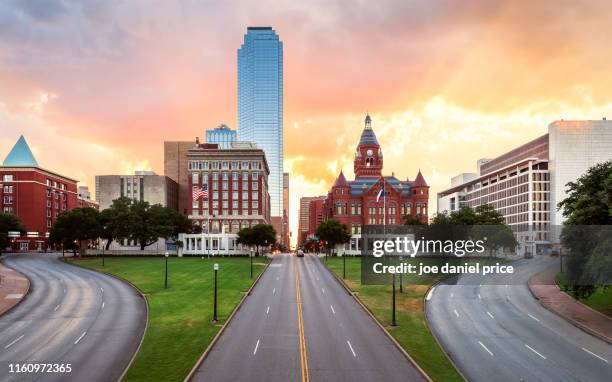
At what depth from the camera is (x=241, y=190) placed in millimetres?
141125

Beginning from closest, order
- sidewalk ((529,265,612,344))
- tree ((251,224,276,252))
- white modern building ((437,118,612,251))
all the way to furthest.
A: sidewalk ((529,265,612,344)) < tree ((251,224,276,252)) < white modern building ((437,118,612,251))

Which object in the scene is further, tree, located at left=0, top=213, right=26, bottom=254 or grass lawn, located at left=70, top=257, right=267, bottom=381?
tree, located at left=0, top=213, right=26, bottom=254


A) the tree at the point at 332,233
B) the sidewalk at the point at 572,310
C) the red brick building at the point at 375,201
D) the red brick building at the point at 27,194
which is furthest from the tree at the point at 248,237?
the red brick building at the point at 27,194

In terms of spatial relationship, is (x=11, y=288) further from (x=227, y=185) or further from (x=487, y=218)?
(x=227, y=185)

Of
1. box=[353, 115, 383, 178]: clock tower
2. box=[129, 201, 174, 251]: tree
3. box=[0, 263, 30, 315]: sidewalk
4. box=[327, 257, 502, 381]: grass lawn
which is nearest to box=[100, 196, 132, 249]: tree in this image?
box=[129, 201, 174, 251]: tree

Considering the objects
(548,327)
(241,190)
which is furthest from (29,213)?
(548,327)

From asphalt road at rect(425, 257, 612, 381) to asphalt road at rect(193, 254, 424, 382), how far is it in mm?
4895

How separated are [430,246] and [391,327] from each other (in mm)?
7124

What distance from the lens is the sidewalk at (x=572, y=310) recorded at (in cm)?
3506

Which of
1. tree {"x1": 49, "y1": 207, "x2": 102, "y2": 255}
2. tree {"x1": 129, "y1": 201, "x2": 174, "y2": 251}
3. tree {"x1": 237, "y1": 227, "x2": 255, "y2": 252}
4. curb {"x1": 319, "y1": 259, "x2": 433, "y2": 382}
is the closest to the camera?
curb {"x1": 319, "y1": 259, "x2": 433, "y2": 382}

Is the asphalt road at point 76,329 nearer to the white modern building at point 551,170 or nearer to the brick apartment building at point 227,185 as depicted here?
the brick apartment building at point 227,185

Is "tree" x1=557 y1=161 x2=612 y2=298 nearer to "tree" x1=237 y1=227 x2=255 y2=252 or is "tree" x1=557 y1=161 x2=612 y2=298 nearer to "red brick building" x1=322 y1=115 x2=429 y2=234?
"tree" x1=237 y1=227 x2=255 y2=252

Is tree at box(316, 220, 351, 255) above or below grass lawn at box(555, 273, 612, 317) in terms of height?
above

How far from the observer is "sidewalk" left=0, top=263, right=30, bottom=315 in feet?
151
